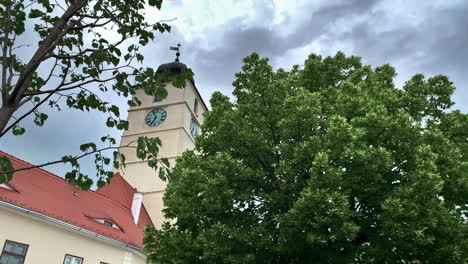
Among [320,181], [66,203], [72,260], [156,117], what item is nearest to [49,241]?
[72,260]

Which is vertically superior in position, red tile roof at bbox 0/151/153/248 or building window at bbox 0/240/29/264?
red tile roof at bbox 0/151/153/248

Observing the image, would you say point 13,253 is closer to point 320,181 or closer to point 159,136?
point 320,181

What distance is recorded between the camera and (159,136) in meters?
31.7

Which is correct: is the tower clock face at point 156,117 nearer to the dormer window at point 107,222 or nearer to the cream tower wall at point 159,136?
the cream tower wall at point 159,136

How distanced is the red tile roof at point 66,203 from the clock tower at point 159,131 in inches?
147

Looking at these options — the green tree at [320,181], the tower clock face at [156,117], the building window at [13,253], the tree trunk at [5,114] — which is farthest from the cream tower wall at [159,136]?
the tree trunk at [5,114]

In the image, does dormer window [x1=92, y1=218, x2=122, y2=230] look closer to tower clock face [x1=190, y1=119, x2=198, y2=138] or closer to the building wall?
the building wall

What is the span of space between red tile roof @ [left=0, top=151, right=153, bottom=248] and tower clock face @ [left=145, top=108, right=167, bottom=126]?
29.9ft

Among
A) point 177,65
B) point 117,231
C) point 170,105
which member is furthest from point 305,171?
point 177,65

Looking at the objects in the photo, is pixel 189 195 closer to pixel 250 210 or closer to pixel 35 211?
pixel 250 210

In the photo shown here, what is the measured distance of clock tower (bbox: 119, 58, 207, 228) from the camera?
2878 cm

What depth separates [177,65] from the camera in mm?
35656

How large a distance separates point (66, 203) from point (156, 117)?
15.1 metres

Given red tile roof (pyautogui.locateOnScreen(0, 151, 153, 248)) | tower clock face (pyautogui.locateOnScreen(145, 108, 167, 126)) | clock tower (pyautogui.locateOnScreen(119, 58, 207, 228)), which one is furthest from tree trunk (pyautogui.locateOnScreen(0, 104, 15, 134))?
tower clock face (pyautogui.locateOnScreen(145, 108, 167, 126))
